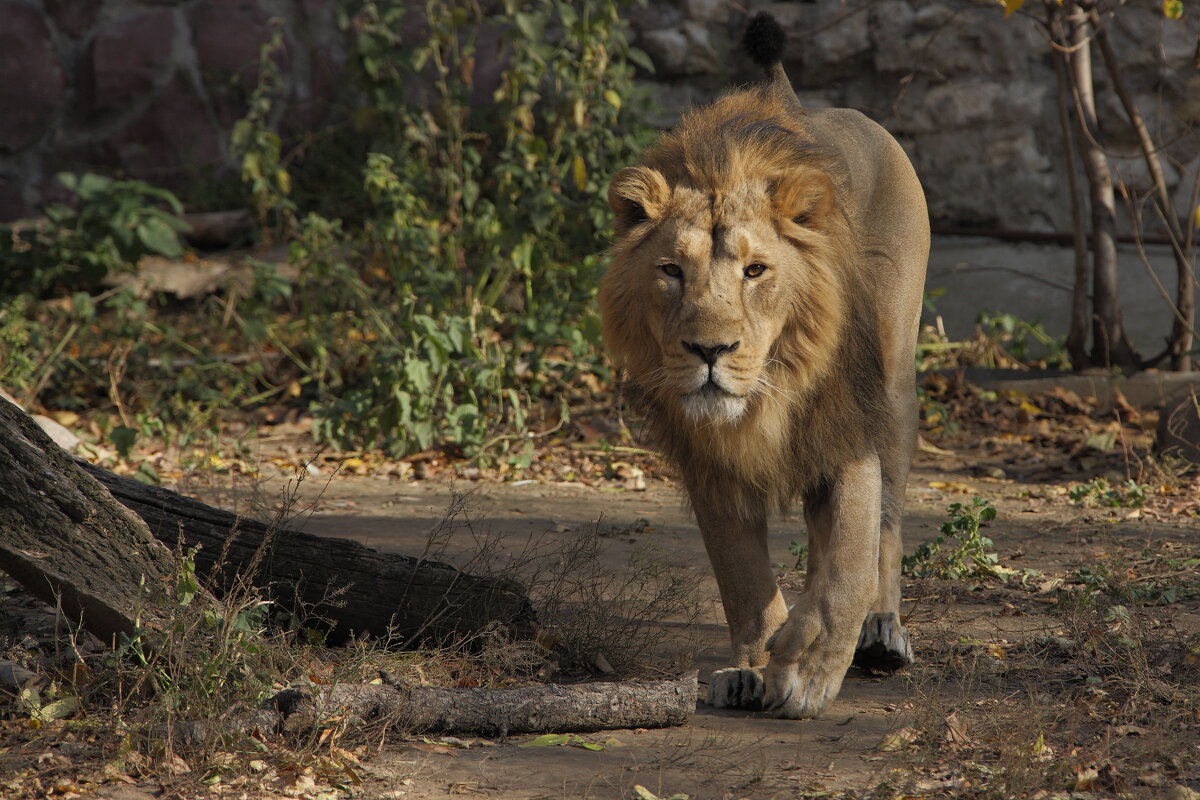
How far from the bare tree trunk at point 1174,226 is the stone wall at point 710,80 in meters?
0.68

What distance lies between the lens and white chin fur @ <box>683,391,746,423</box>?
10.7 ft

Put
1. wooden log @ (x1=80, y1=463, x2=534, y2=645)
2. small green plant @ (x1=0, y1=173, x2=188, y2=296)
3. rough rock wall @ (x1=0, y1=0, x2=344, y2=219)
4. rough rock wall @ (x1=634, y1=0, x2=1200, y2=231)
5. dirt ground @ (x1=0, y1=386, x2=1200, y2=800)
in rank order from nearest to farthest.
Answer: dirt ground @ (x1=0, y1=386, x2=1200, y2=800) < wooden log @ (x1=80, y1=463, x2=534, y2=645) < small green plant @ (x1=0, y1=173, x2=188, y2=296) < rough rock wall @ (x1=634, y1=0, x2=1200, y2=231) < rough rock wall @ (x1=0, y1=0, x2=344, y2=219)

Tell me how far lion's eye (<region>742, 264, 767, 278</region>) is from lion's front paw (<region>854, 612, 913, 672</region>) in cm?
105

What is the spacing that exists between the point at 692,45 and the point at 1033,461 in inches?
137

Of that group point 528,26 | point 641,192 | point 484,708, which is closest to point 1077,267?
point 528,26

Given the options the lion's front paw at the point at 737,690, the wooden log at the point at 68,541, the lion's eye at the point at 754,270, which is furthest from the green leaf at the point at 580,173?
the wooden log at the point at 68,541

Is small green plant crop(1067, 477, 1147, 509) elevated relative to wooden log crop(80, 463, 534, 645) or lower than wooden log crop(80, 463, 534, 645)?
elevated

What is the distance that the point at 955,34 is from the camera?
8.12 m

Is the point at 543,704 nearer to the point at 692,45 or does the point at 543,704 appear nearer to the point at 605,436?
the point at 605,436

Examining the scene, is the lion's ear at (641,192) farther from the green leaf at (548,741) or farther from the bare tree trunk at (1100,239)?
the bare tree trunk at (1100,239)

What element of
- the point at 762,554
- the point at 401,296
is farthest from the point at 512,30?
the point at 762,554

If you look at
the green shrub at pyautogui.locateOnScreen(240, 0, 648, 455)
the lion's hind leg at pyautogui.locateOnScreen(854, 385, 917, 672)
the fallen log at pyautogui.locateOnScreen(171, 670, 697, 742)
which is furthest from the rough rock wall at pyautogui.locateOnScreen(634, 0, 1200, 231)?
the fallen log at pyautogui.locateOnScreen(171, 670, 697, 742)

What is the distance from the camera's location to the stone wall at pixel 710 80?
800 cm

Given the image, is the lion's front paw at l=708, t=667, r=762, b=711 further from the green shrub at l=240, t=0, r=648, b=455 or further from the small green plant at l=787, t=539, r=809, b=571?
the green shrub at l=240, t=0, r=648, b=455
